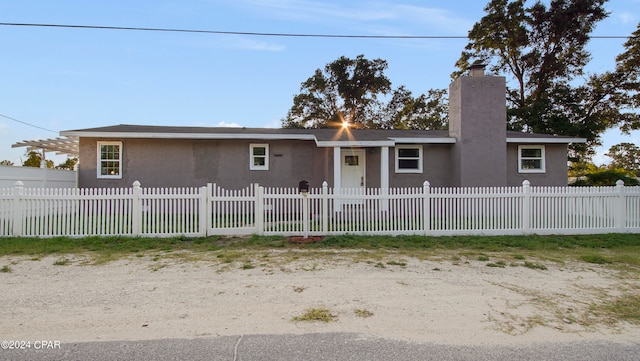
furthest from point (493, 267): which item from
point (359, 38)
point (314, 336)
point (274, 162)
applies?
point (274, 162)

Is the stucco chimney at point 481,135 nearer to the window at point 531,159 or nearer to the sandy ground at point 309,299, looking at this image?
the window at point 531,159

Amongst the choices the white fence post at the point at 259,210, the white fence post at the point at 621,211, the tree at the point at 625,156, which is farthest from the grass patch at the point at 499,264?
the tree at the point at 625,156

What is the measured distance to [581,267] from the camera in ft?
19.7

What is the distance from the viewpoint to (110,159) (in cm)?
1345

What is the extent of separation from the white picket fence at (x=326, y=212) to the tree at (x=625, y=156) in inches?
1448

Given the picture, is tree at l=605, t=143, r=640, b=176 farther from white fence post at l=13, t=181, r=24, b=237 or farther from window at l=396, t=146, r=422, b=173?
white fence post at l=13, t=181, r=24, b=237

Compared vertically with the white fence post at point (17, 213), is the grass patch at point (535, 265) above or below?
below

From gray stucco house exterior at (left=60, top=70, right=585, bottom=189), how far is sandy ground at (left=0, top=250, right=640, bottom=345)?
7.46 metres

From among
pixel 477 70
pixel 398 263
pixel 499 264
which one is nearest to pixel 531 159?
pixel 477 70

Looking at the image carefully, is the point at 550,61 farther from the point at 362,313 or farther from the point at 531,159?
the point at 362,313

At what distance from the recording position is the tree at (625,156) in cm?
3775

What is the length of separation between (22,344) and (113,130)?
470 inches

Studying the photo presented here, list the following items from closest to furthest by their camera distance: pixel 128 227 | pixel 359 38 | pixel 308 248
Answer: pixel 308 248
pixel 128 227
pixel 359 38

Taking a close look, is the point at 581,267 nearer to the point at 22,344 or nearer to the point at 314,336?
the point at 314,336
